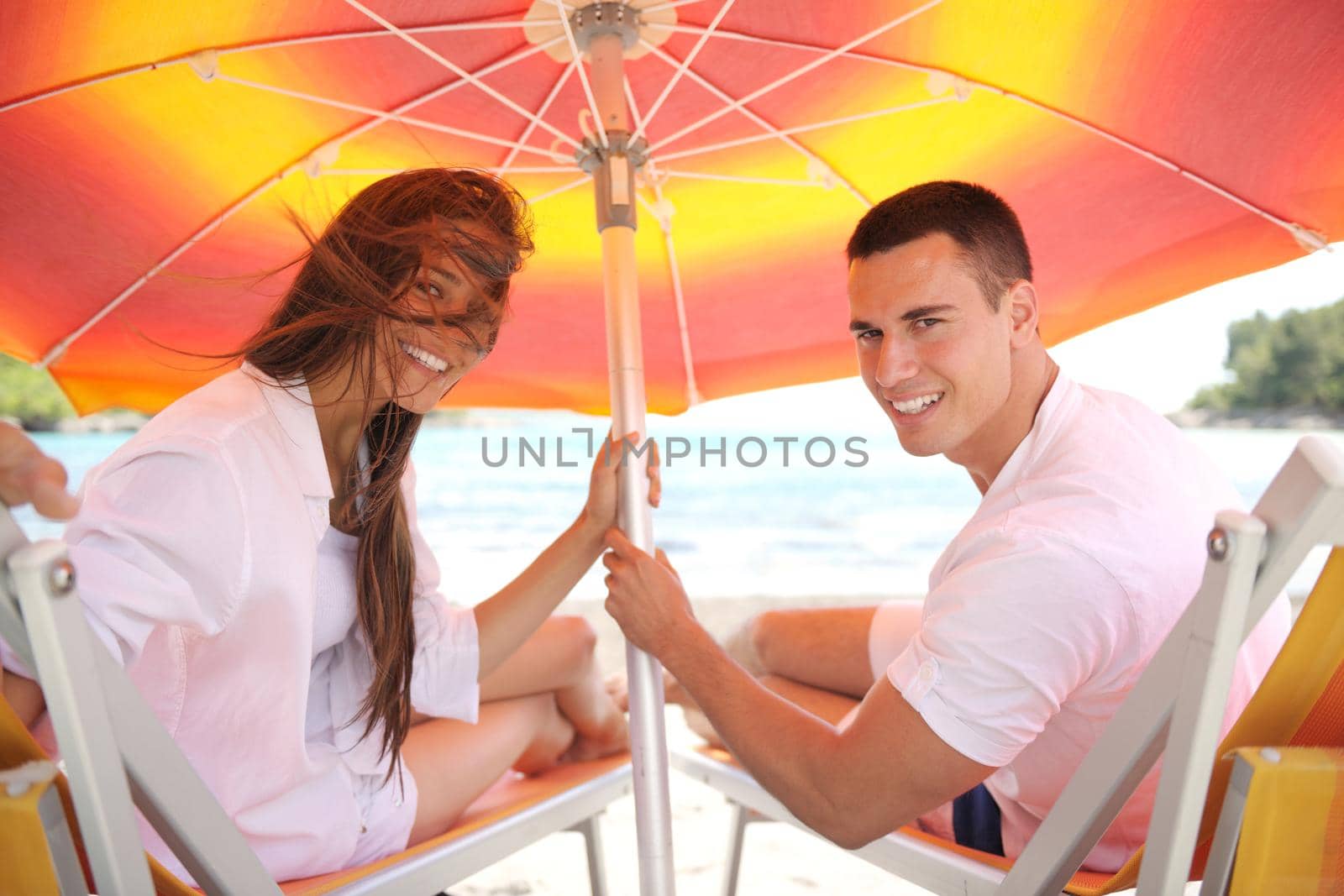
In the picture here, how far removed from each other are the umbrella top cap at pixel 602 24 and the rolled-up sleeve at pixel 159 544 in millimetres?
1365

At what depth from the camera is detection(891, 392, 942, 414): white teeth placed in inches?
83.8

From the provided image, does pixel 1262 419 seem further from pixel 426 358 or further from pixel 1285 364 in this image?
pixel 426 358

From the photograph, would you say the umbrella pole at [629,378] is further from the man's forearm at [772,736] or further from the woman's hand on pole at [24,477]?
the woman's hand on pole at [24,477]

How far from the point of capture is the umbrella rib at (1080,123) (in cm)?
238

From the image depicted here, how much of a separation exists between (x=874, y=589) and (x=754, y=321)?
30.1 feet

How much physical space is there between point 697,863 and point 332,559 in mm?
1891

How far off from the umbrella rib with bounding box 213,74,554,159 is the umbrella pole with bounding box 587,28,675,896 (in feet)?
1.23

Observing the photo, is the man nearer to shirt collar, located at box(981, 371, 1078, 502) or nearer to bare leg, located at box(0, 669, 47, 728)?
shirt collar, located at box(981, 371, 1078, 502)

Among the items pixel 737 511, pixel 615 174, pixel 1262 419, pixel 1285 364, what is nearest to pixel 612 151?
pixel 615 174

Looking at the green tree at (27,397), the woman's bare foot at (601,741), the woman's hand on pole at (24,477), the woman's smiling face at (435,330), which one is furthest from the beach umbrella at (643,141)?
the green tree at (27,397)

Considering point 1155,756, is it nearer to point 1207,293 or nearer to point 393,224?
point 393,224

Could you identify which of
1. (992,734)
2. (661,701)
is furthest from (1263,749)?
(661,701)

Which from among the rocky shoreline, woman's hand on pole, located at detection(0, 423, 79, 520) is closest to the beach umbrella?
woman's hand on pole, located at detection(0, 423, 79, 520)

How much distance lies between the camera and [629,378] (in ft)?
7.19
